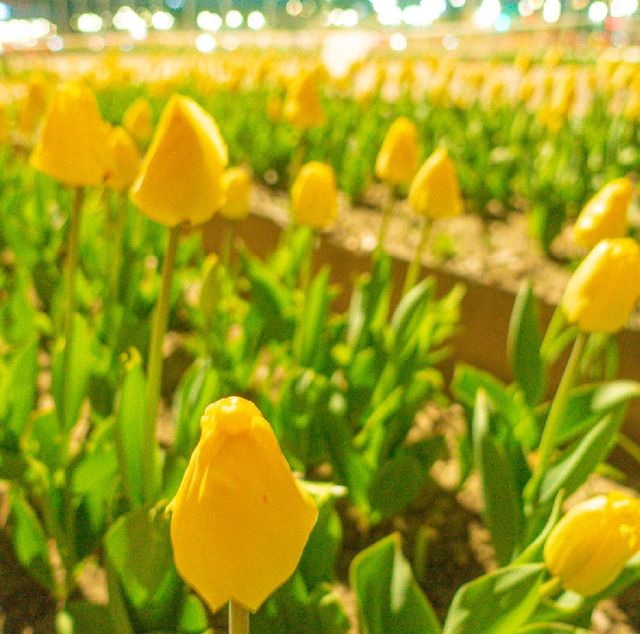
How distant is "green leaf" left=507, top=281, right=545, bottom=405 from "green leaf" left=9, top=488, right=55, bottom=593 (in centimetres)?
68

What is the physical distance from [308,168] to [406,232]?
1023 mm

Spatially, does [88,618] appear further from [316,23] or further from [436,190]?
[316,23]

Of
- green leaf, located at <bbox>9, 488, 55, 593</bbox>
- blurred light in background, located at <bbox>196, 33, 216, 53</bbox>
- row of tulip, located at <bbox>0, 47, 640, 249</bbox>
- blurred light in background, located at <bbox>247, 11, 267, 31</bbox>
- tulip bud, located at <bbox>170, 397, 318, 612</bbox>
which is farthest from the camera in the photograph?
blurred light in background, located at <bbox>247, 11, 267, 31</bbox>

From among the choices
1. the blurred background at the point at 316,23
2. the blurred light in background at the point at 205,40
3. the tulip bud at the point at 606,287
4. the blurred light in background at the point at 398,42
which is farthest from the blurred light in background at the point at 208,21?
the tulip bud at the point at 606,287

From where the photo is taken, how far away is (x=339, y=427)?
931mm

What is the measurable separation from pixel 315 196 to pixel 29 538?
1.99ft

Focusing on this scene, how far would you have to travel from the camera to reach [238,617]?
39 cm

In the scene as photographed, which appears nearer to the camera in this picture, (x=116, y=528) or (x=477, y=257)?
(x=116, y=528)

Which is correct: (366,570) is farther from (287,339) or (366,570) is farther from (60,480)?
(287,339)

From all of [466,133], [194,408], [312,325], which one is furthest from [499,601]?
[466,133]

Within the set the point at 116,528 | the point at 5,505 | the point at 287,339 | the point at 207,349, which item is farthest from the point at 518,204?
the point at 116,528

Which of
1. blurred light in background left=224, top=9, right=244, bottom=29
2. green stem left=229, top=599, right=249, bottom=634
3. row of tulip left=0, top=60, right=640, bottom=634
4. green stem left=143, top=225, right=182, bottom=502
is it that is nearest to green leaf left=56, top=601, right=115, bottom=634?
row of tulip left=0, top=60, right=640, bottom=634

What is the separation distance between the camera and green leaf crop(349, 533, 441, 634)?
61 centimetres

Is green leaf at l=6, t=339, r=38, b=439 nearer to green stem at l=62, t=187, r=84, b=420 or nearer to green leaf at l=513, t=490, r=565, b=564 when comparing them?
green stem at l=62, t=187, r=84, b=420
